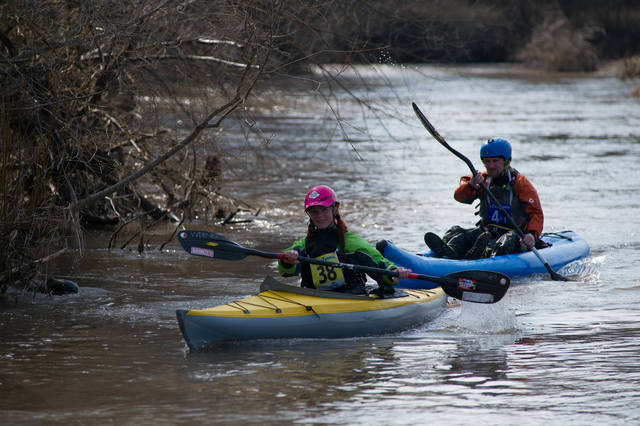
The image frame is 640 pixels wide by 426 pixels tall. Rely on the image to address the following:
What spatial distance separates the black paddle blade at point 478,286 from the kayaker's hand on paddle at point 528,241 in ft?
6.18

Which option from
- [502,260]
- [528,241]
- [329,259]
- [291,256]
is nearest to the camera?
[291,256]

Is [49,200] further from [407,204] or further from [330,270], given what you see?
[407,204]

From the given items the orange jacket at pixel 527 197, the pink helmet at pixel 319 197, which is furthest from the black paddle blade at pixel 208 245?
the orange jacket at pixel 527 197

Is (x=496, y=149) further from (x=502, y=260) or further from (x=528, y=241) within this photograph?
(x=502, y=260)

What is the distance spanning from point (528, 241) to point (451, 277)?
1.91 m

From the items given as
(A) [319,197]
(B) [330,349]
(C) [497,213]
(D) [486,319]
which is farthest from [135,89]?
(D) [486,319]

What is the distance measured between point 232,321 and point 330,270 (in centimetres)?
95

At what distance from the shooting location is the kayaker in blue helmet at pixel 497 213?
885 centimetres

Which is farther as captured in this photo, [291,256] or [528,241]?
[528,241]

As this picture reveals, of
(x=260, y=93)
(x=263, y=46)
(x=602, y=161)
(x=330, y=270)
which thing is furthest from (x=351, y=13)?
(x=602, y=161)

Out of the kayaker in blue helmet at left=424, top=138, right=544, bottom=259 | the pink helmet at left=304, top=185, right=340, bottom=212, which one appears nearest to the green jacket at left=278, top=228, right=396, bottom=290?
the pink helmet at left=304, top=185, right=340, bottom=212

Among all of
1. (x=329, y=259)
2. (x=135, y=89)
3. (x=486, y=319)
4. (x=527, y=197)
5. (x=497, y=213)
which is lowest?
(x=486, y=319)

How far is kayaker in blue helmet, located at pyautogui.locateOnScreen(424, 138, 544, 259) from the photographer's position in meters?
8.85

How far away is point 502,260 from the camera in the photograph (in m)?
8.67
